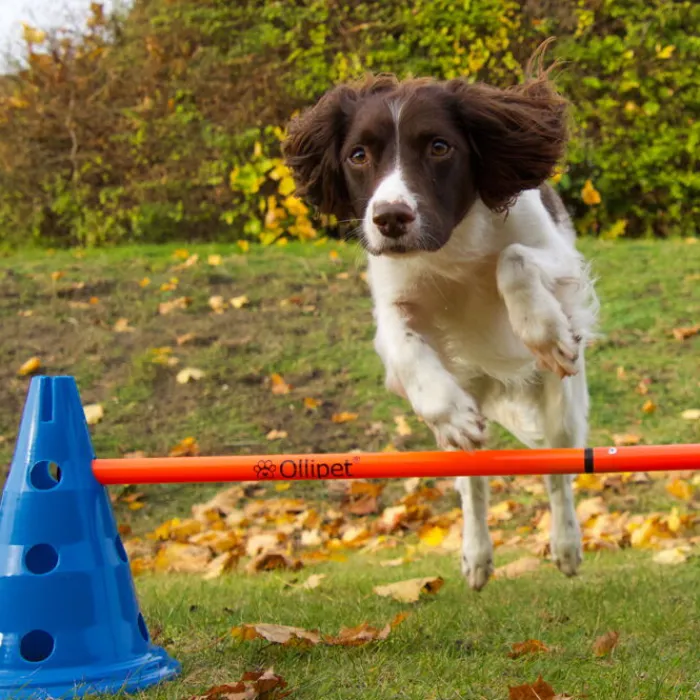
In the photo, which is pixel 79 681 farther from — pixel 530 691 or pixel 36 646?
pixel 530 691

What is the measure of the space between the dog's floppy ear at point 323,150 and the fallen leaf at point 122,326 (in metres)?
3.88

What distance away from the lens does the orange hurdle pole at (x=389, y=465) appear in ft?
8.66

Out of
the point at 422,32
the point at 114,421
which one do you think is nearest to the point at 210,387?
the point at 114,421

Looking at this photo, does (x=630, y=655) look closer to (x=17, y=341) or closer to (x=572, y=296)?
(x=572, y=296)

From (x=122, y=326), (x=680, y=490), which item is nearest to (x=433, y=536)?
(x=680, y=490)

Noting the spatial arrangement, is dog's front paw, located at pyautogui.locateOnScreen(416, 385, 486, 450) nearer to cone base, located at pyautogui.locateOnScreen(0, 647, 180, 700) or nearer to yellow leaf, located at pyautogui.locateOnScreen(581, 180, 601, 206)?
cone base, located at pyautogui.locateOnScreen(0, 647, 180, 700)

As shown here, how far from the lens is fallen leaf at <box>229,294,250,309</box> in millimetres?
7746

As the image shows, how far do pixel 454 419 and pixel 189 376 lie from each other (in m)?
4.03

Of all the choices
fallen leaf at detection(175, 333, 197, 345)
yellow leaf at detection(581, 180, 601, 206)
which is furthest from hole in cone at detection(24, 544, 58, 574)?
yellow leaf at detection(581, 180, 601, 206)

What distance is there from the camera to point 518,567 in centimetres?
443

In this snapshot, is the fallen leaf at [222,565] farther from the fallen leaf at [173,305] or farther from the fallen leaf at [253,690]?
the fallen leaf at [173,305]

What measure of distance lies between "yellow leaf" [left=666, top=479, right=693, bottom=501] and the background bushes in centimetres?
406

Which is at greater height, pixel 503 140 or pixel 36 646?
pixel 503 140

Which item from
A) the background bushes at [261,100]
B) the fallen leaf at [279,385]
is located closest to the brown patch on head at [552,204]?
the fallen leaf at [279,385]
